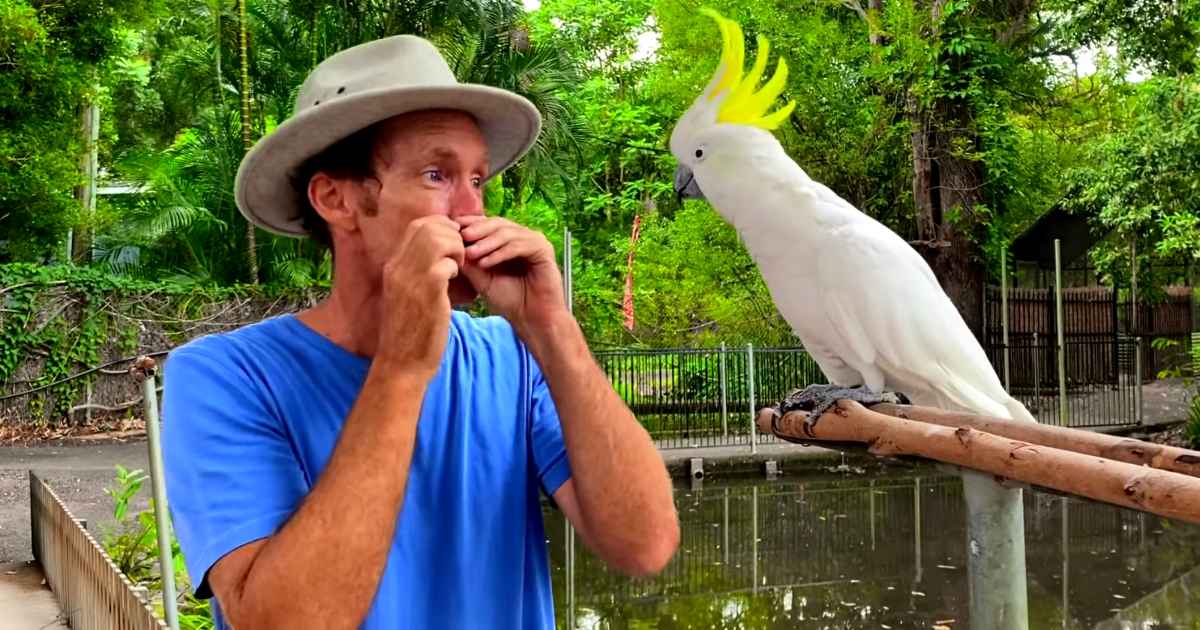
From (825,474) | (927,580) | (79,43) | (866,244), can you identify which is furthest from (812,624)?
(79,43)

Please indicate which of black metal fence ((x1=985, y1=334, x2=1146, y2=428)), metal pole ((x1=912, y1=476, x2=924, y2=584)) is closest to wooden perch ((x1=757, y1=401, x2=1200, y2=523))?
metal pole ((x1=912, y1=476, x2=924, y2=584))

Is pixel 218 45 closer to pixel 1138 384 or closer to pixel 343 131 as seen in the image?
pixel 1138 384

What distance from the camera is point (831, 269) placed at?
2752 millimetres

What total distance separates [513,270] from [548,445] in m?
0.19

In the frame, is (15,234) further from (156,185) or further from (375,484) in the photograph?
(375,484)

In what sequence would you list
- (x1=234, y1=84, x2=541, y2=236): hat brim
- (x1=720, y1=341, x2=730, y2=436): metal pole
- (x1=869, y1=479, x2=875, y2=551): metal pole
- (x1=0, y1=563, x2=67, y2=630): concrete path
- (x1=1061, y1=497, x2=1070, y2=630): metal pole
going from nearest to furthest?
(x1=234, y1=84, x2=541, y2=236): hat brim → (x1=0, y1=563, x2=67, y2=630): concrete path → (x1=1061, y1=497, x2=1070, y2=630): metal pole → (x1=869, y1=479, x2=875, y2=551): metal pole → (x1=720, y1=341, x2=730, y2=436): metal pole

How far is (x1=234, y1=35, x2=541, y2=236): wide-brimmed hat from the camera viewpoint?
0.88 meters

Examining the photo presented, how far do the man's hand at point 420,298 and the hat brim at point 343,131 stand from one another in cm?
13

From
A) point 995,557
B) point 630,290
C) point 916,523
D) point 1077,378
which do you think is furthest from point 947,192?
point 995,557

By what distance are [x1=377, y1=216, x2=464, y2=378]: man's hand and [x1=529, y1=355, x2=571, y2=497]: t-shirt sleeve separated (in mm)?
200

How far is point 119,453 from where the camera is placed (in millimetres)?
7656

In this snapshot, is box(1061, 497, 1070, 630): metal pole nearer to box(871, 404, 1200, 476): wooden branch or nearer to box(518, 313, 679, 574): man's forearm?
box(871, 404, 1200, 476): wooden branch

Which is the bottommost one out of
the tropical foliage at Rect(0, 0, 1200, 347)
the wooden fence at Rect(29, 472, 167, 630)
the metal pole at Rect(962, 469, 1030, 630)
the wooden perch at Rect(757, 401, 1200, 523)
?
the wooden fence at Rect(29, 472, 167, 630)

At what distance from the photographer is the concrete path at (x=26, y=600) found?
11.5 feet
